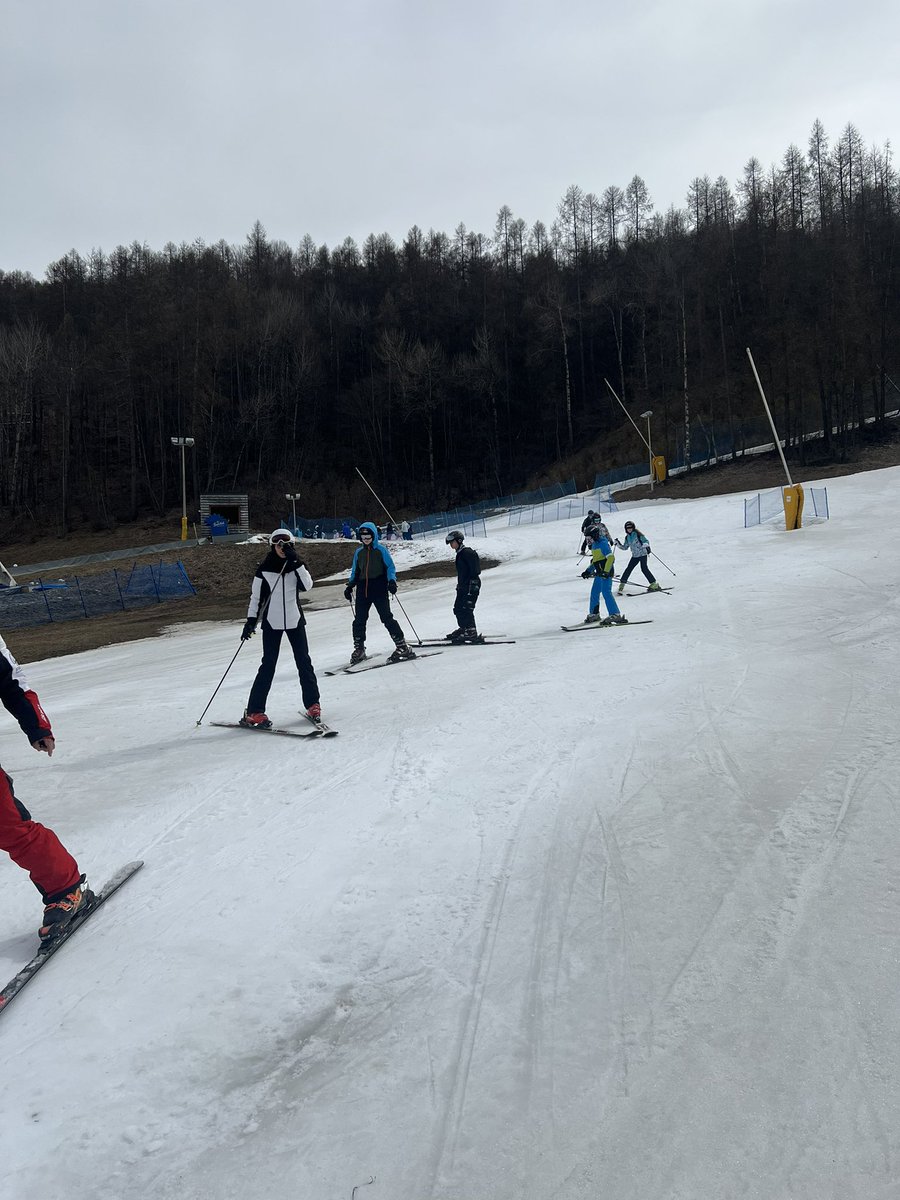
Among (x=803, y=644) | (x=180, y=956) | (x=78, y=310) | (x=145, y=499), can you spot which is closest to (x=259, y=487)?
(x=145, y=499)

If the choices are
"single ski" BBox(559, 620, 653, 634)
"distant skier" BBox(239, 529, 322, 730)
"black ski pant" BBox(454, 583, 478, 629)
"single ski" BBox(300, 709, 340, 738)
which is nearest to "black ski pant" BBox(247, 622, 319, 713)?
"distant skier" BBox(239, 529, 322, 730)

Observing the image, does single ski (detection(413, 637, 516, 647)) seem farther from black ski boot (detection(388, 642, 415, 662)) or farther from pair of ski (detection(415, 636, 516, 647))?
black ski boot (detection(388, 642, 415, 662))

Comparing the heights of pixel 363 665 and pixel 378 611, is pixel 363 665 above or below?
below

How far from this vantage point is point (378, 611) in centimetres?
1023

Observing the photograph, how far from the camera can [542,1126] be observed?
7.88 feet

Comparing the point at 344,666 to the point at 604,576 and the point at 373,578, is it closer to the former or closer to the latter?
the point at 373,578

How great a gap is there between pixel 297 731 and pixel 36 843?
3388 millimetres

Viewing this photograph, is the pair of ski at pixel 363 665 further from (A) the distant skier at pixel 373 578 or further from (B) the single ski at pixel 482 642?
(B) the single ski at pixel 482 642

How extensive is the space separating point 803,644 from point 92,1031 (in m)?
8.49

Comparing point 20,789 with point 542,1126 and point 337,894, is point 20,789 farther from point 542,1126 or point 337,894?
point 542,1126

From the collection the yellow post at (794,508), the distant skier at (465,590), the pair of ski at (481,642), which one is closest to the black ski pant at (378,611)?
the pair of ski at (481,642)

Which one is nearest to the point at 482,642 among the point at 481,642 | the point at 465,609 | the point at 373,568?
the point at 481,642

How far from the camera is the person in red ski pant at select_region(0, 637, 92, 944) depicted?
11.7ft

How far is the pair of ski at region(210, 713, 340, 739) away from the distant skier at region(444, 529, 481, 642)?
467cm
